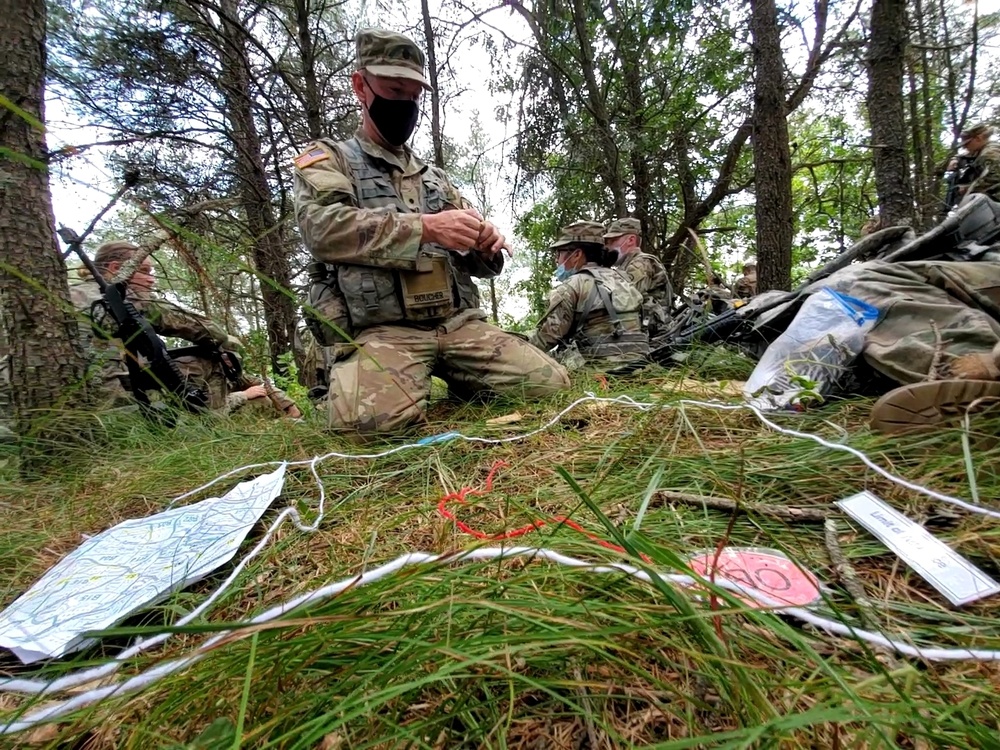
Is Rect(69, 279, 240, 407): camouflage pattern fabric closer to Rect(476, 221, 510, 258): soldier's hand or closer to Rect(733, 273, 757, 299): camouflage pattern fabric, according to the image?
Rect(476, 221, 510, 258): soldier's hand

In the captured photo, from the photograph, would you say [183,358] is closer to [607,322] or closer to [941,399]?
[607,322]

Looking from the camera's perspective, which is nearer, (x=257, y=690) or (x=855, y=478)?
(x=257, y=690)

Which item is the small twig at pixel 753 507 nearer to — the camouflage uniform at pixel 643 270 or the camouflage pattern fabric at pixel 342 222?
the camouflage pattern fabric at pixel 342 222

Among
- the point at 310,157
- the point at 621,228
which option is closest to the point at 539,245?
the point at 621,228

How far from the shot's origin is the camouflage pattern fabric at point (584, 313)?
3447 mm

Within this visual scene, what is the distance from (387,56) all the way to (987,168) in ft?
17.2

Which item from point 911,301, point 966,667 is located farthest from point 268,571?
point 911,301

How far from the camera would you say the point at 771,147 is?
3.36m

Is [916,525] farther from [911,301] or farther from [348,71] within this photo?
[348,71]

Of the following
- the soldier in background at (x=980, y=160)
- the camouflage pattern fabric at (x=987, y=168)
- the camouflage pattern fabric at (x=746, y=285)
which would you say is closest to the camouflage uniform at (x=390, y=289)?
the camouflage pattern fabric at (x=987, y=168)

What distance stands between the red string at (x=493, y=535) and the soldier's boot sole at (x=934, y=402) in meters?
0.91

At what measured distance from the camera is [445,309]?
7.37ft

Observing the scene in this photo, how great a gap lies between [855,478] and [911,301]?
2.86 ft

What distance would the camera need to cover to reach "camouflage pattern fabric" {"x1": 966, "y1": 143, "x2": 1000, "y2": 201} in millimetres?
3865
